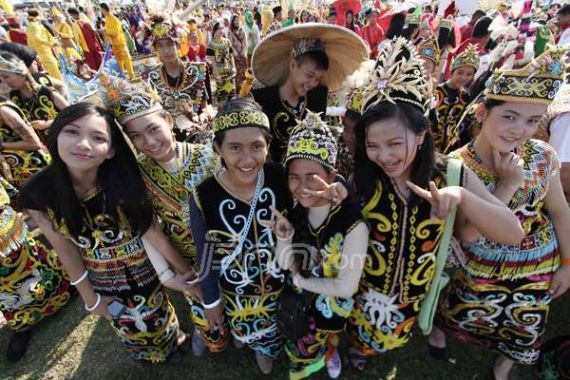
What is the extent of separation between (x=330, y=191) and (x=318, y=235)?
0.36 m

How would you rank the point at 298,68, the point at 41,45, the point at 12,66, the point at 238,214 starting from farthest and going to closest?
the point at 41,45, the point at 12,66, the point at 298,68, the point at 238,214

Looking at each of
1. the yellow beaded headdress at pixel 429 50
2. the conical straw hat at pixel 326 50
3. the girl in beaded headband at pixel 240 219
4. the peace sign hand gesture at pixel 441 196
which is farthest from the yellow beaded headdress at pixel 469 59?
the girl in beaded headband at pixel 240 219

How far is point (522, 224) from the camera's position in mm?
1929

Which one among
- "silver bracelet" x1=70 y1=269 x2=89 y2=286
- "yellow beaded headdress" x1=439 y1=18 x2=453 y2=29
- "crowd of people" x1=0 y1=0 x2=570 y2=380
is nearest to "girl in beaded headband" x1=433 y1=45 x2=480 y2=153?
"crowd of people" x1=0 y1=0 x2=570 y2=380

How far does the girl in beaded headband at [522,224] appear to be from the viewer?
169 centimetres

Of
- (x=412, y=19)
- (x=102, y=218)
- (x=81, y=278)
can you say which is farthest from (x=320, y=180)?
(x=412, y=19)

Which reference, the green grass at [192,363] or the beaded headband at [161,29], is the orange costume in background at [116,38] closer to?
the beaded headband at [161,29]

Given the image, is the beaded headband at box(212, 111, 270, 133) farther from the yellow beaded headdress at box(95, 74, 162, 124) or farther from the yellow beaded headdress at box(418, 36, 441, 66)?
the yellow beaded headdress at box(418, 36, 441, 66)

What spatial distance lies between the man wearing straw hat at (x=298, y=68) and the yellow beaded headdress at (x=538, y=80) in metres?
1.13

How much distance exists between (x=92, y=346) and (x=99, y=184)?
5.95ft

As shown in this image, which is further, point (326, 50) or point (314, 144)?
point (326, 50)

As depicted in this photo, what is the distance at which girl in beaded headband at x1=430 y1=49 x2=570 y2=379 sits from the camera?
1.69 metres

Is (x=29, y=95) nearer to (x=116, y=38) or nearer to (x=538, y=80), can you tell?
(x=538, y=80)

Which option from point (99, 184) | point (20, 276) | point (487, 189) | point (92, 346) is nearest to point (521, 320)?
point (487, 189)
